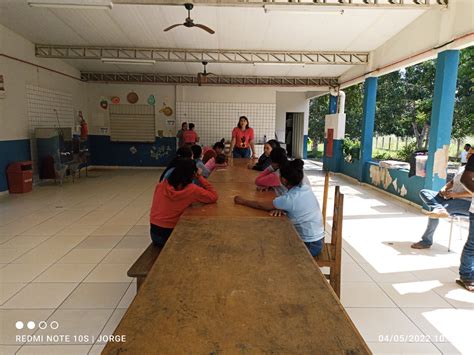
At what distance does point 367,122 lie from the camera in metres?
8.41

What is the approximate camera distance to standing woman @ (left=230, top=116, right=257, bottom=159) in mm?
6277

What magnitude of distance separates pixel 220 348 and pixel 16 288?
2737mm

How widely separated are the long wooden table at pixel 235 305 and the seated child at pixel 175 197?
703 mm

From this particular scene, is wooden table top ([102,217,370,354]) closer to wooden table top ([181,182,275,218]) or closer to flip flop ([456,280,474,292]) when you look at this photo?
wooden table top ([181,182,275,218])

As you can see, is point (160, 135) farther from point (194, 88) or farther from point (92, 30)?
point (92, 30)

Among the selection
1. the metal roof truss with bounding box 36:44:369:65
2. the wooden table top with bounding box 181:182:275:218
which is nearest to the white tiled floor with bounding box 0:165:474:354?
the wooden table top with bounding box 181:182:275:218

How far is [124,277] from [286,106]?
510 inches

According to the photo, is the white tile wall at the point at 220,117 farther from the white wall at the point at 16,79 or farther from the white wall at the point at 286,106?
the white wall at the point at 16,79

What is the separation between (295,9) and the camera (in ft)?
15.9

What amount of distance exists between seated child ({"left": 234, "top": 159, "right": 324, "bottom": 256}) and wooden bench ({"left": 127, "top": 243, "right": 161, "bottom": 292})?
770 mm

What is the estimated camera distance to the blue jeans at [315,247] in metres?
2.51

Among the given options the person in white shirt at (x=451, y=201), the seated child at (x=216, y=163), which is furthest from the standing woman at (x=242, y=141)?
the person in white shirt at (x=451, y=201)

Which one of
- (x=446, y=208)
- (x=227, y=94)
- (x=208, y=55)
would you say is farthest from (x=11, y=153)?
(x=446, y=208)

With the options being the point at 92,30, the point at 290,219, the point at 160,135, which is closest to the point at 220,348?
the point at 290,219
